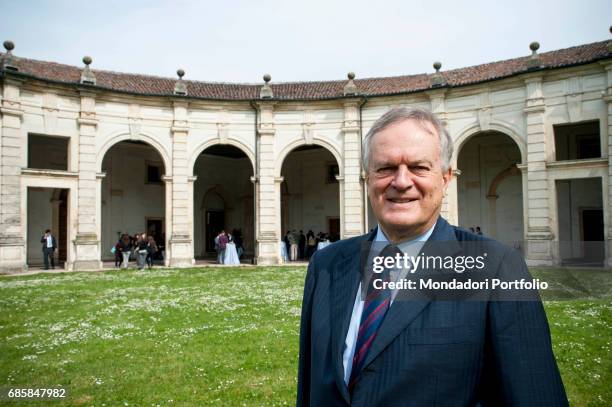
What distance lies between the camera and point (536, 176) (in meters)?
18.7

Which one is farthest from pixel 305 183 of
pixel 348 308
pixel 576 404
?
pixel 348 308

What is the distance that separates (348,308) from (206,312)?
8.30 metres

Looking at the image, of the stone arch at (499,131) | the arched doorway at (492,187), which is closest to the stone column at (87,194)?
the stone arch at (499,131)

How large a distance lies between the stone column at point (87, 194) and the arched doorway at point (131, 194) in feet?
18.8

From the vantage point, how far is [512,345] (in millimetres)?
1370

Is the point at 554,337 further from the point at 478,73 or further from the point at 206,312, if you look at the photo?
the point at 478,73

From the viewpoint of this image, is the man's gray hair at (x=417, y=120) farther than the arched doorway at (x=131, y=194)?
No

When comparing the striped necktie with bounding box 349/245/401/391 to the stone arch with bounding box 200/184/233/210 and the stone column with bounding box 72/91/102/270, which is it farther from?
the stone arch with bounding box 200/184/233/210

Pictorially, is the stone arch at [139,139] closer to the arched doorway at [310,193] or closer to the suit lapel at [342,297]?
A: the arched doorway at [310,193]

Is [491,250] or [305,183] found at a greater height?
[305,183]

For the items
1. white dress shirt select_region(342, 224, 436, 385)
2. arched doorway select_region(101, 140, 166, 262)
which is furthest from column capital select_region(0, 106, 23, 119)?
white dress shirt select_region(342, 224, 436, 385)

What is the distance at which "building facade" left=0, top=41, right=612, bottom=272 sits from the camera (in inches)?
715

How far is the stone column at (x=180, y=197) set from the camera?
21.1 m

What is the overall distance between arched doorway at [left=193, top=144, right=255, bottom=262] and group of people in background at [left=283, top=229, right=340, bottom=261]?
427 centimetres
